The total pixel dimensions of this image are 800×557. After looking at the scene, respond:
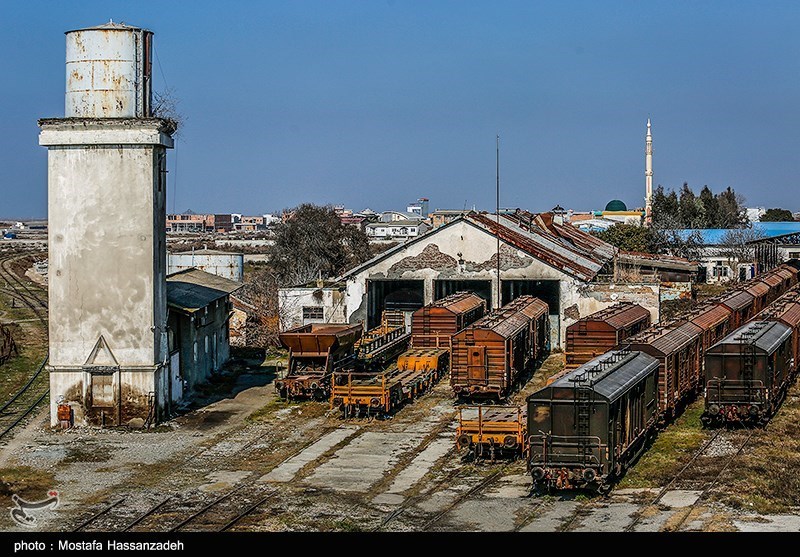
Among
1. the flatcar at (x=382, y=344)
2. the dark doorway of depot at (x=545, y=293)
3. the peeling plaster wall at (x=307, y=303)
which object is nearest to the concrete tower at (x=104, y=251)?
the flatcar at (x=382, y=344)

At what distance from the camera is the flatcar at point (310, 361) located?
34.2 meters

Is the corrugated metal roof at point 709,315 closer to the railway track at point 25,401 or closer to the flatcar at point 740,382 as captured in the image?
the flatcar at point 740,382

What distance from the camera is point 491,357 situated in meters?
33.5

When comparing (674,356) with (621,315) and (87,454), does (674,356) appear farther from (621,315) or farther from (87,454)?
(87,454)

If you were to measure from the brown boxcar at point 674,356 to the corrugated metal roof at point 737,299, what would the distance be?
21.7 ft

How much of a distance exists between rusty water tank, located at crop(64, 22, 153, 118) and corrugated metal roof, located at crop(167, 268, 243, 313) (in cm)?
685

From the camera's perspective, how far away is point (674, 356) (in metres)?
29.2

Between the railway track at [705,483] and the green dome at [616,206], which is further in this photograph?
the green dome at [616,206]

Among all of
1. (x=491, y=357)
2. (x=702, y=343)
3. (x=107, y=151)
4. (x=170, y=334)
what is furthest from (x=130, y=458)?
(x=702, y=343)

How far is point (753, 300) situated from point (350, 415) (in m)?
21.7

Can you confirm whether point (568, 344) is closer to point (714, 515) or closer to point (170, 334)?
point (170, 334)

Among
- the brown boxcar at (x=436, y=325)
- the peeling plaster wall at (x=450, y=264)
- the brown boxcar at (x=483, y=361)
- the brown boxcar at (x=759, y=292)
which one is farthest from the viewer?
the peeling plaster wall at (x=450, y=264)

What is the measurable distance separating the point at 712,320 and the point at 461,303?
1057 centimetres

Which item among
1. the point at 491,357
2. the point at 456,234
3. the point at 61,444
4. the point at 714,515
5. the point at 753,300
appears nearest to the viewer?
the point at 714,515
